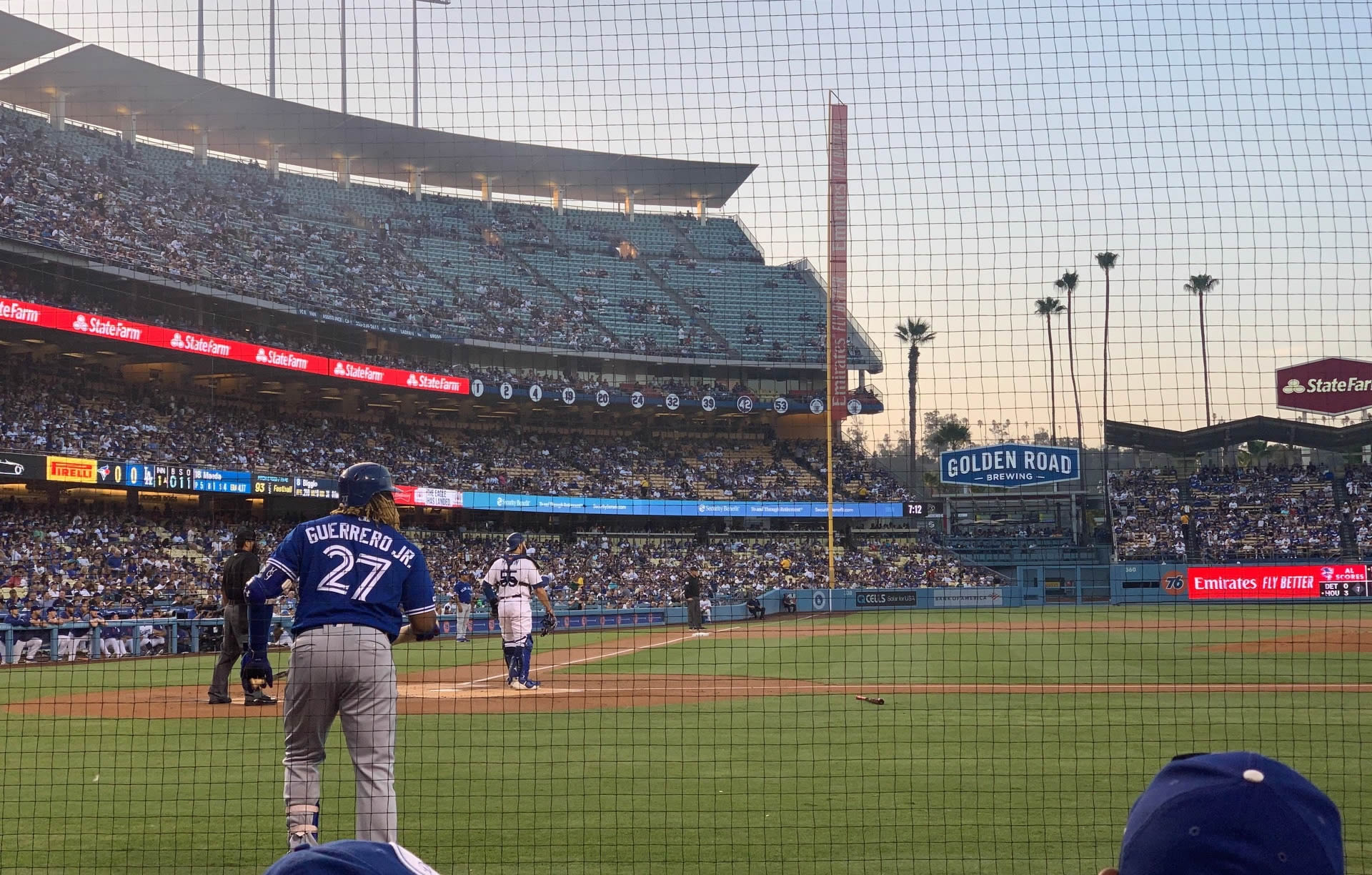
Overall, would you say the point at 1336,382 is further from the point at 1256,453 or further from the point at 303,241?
the point at 303,241

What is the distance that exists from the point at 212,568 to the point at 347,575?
29.1 meters

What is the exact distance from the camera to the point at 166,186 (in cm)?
4066

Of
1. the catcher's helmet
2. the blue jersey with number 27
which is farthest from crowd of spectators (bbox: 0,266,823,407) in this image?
the blue jersey with number 27

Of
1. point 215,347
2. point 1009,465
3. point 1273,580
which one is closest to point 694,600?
point 215,347

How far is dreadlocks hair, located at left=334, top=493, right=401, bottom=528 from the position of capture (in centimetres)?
579

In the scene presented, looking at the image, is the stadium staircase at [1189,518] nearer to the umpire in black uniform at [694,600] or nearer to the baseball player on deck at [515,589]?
the umpire in black uniform at [694,600]

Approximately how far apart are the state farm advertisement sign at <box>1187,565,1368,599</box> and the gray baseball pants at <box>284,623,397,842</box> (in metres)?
33.9

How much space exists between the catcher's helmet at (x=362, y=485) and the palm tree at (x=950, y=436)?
71.0 metres

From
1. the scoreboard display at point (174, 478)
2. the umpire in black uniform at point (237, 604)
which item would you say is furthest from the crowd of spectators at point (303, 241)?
the umpire in black uniform at point (237, 604)

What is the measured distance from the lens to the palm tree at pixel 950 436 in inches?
2970

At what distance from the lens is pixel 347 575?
5551 millimetres

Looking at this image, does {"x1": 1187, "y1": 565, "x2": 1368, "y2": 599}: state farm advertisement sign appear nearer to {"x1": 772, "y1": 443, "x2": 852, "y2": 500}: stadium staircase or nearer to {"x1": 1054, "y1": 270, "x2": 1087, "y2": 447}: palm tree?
{"x1": 772, "y1": 443, "x2": 852, "y2": 500}: stadium staircase

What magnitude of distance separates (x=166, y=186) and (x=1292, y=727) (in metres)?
39.3

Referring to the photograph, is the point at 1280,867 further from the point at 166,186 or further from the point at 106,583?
the point at 166,186
